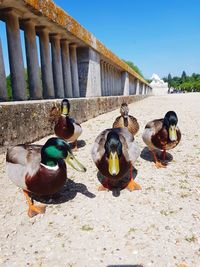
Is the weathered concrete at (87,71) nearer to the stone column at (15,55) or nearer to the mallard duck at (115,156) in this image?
the stone column at (15,55)

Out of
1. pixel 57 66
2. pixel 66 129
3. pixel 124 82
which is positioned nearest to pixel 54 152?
pixel 66 129

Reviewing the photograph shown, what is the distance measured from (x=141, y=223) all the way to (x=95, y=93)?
29.7 feet

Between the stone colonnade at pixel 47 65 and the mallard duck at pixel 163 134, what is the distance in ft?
10.5

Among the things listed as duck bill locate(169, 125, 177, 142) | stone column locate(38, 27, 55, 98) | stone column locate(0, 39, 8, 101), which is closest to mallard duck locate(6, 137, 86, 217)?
duck bill locate(169, 125, 177, 142)

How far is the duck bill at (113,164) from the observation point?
344 cm

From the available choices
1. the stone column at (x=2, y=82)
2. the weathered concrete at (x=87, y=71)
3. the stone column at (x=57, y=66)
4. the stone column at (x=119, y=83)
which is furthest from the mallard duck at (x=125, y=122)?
the stone column at (x=119, y=83)

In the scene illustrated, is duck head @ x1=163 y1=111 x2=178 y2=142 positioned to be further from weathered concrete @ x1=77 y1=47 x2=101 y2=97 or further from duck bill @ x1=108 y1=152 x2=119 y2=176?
weathered concrete @ x1=77 y1=47 x2=101 y2=97

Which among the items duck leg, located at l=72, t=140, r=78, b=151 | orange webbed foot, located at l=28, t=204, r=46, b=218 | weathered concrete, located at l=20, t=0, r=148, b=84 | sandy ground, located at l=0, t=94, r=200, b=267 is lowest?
sandy ground, located at l=0, t=94, r=200, b=267

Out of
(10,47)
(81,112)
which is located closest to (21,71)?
(10,47)

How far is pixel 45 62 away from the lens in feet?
27.5

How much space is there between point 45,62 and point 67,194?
527 centimetres

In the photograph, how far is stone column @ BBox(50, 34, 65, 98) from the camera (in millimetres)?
9039

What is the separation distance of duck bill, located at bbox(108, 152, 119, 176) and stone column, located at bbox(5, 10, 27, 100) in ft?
14.1

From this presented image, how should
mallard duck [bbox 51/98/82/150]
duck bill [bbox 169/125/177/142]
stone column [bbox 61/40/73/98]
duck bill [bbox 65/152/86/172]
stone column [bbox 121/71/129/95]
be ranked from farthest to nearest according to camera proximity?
stone column [bbox 121/71/129/95] < stone column [bbox 61/40/73/98] < mallard duck [bbox 51/98/82/150] < duck bill [bbox 169/125/177/142] < duck bill [bbox 65/152/86/172]
